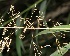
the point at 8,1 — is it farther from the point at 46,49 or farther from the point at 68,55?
the point at 68,55

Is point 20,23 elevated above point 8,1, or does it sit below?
below

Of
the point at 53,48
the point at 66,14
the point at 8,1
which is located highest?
the point at 8,1

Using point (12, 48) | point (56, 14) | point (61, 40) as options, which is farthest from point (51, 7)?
point (12, 48)

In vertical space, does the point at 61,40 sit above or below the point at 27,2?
→ below

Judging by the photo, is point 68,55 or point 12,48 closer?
point 68,55

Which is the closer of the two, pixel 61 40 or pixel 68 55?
pixel 68 55

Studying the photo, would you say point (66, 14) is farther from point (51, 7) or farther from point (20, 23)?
point (20, 23)

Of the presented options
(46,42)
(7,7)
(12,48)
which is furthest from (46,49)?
(7,7)

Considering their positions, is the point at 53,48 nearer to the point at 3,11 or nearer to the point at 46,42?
the point at 46,42
